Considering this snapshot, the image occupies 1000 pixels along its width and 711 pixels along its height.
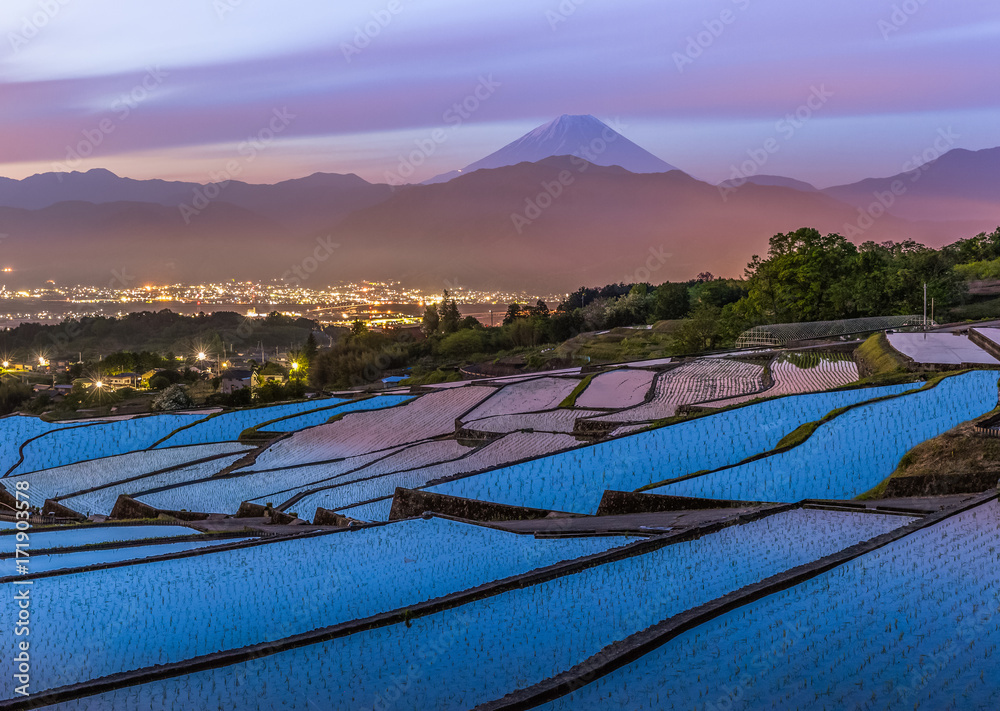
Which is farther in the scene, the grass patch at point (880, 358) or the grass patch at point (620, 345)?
the grass patch at point (620, 345)

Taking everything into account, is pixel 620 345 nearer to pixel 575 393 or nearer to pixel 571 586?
pixel 575 393

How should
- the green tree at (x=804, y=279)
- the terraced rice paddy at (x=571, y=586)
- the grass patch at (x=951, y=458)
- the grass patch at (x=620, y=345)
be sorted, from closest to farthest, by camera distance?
the terraced rice paddy at (x=571, y=586), the grass patch at (x=951, y=458), the green tree at (x=804, y=279), the grass patch at (x=620, y=345)

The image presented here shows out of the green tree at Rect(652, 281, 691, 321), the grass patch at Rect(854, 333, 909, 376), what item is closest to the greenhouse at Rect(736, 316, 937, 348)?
the grass patch at Rect(854, 333, 909, 376)

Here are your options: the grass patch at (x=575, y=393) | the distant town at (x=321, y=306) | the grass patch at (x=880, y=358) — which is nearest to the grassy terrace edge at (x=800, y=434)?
the grass patch at (x=880, y=358)

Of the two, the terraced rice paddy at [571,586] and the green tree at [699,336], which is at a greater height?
the green tree at [699,336]

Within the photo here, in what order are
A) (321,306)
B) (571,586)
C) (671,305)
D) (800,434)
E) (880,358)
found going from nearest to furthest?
1. (571,586)
2. (800,434)
3. (880,358)
4. (671,305)
5. (321,306)

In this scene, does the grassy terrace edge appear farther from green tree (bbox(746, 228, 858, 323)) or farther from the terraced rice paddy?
green tree (bbox(746, 228, 858, 323))

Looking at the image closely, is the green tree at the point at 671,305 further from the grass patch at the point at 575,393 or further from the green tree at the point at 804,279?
the grass patch at the point at 575,393

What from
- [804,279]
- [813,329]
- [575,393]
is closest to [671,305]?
[804,279]

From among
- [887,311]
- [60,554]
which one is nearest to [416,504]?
[60,554]
